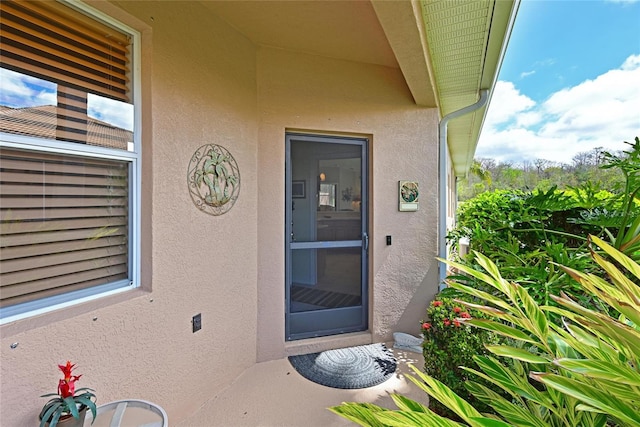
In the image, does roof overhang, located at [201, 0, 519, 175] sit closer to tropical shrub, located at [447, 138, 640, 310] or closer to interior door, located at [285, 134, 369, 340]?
interior door, located at [285, 134, 369, 340]

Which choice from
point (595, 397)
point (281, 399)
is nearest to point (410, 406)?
point (595, 397)

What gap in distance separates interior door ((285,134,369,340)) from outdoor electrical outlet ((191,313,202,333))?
1081mm

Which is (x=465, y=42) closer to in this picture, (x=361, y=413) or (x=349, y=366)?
(x=361, y=413)

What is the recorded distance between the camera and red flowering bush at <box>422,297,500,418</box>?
2113mm

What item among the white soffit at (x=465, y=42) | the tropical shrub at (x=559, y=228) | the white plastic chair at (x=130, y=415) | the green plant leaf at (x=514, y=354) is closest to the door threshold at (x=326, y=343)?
the tropical shrub at (x=559, y=228)

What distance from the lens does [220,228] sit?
266 cm

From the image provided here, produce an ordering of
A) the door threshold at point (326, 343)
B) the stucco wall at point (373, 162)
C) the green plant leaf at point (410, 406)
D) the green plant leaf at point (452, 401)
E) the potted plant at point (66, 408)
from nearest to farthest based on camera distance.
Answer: the green plant leaf at point (452, 401) < the green plant leaf at point (410, 406) < the potted plant at point (66, 408) < the stucco wall at point (373, 162) < the door threshold at point (326, 343)

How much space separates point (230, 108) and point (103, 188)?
1349 mm

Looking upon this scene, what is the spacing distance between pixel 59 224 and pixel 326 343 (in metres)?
2.81

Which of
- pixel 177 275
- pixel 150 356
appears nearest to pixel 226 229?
pixel 177 275

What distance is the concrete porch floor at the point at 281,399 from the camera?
229 cm

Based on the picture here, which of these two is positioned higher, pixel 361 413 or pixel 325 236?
pixel 325 236

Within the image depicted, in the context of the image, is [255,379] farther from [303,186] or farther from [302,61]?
[302,61]

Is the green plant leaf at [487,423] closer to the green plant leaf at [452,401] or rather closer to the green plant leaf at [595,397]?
the green plant leaf at [452,401]
